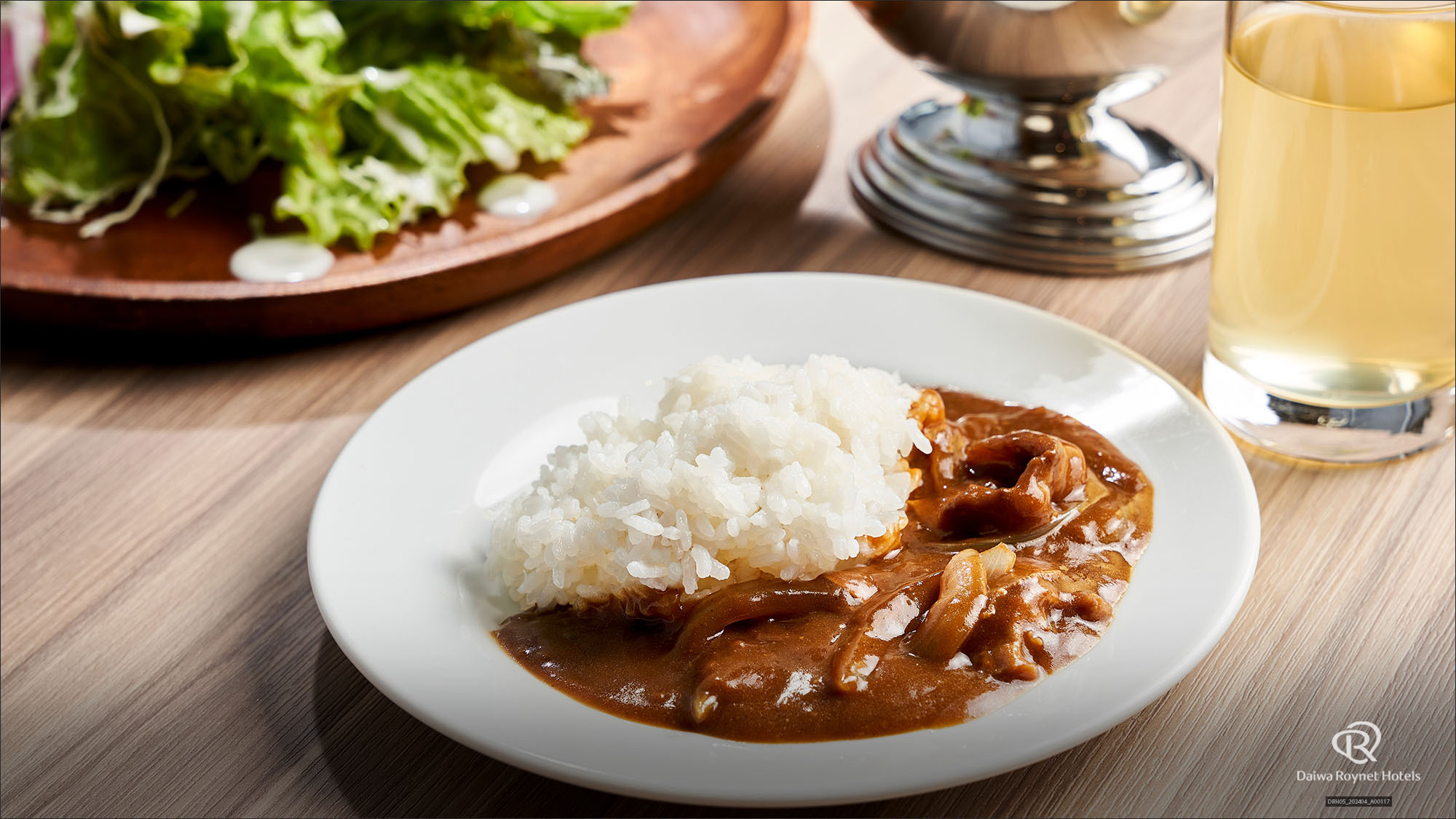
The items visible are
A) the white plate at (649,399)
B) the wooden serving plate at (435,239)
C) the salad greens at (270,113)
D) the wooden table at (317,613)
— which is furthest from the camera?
the salad greens at (270,113)

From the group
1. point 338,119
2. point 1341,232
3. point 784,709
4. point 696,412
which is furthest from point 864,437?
point 338,119

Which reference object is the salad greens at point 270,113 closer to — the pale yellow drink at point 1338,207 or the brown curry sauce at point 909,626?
the brown curry sauce at point 909,626

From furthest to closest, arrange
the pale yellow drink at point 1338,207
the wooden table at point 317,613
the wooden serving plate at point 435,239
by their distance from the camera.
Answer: the wooden serving plate at point 435,239 < the pale yellow drink at point 1338,207 < the wooden table at point 317,613

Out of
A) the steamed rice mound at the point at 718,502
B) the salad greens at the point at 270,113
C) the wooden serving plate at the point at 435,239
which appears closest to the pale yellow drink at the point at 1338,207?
the steamed rice mound at the point at 718,502

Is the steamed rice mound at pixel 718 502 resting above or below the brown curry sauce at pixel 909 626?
above

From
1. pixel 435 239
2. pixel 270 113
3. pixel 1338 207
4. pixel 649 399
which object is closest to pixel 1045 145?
pixel 1338 207

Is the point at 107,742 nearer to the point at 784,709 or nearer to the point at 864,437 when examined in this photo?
the point at 784,709

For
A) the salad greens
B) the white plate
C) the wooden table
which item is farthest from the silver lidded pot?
the salad greens
